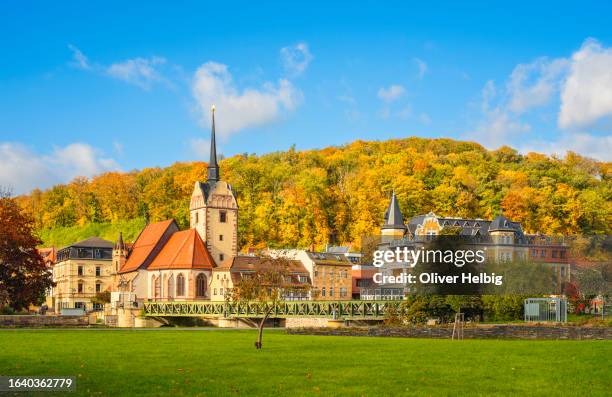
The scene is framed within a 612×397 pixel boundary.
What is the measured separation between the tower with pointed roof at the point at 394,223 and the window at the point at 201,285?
2625cm

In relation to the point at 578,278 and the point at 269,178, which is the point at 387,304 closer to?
the point at 578,278

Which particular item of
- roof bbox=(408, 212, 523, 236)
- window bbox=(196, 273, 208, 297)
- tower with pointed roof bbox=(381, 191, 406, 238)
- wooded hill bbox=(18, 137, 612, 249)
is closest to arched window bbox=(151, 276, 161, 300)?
window bbox=(196, 273, 208, 297)

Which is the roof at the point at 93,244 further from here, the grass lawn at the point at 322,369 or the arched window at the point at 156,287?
the grass lawn at the point at 322,369

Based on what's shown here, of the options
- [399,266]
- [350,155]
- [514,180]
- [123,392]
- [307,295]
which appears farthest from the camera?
[350,155]

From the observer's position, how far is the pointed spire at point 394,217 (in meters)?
106

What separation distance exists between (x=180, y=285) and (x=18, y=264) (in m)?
32.3

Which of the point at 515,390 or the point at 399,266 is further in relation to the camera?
the point at 399,266

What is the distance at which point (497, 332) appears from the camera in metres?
42.0

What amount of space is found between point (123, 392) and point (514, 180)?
10892 centimetres

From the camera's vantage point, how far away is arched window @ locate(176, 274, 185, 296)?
89694 mm

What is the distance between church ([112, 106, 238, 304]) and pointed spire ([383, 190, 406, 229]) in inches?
819

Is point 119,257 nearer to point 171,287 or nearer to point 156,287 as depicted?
point 156,287

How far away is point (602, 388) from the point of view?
18766mm

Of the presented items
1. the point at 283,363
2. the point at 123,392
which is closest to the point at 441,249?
the point at 283,363
